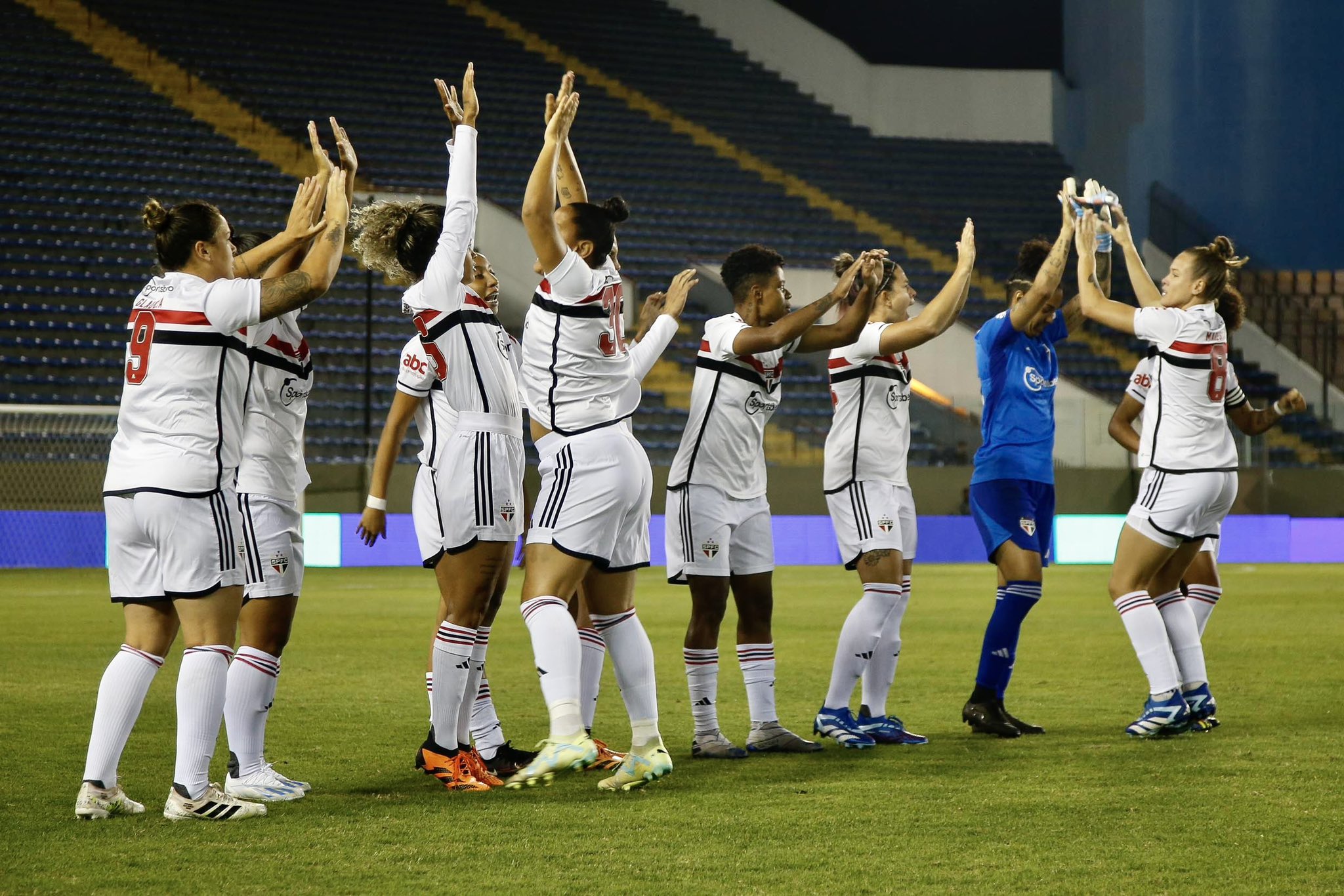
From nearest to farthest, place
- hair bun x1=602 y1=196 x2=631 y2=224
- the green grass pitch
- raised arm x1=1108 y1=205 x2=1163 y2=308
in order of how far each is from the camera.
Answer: the green grass pitch, hair bun x1=602 y1=196 x2=631 y2=224, raised arm x1=1108 y1=205 x2=1163 y2=308

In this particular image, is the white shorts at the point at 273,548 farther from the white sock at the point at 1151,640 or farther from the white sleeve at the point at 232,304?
the white sock at the point at 1151,640

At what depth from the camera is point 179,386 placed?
4102 mm

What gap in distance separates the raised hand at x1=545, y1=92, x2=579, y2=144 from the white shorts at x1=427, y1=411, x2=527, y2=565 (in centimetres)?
95

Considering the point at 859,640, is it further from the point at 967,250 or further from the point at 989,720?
the point at 967,250

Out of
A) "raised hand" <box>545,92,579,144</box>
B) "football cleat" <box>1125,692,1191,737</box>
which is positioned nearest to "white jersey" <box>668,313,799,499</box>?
"raised hand" <box>545,92,579,144</box>

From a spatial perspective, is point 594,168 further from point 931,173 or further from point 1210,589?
point 1210,589

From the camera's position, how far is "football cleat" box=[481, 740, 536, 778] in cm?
499

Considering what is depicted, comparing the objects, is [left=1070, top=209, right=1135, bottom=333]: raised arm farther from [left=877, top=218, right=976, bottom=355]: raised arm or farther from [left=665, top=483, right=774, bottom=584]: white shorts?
[left=665, top=483, right=774, bottom=584]: white shorts

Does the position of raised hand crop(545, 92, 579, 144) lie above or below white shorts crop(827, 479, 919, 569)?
above

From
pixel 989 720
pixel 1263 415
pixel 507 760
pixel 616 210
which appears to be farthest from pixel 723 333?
pixel 1263 415

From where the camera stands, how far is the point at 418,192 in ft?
74.2

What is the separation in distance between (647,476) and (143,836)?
192 cm

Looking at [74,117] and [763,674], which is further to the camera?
[74,117]

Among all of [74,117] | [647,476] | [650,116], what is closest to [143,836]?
[647,476]
